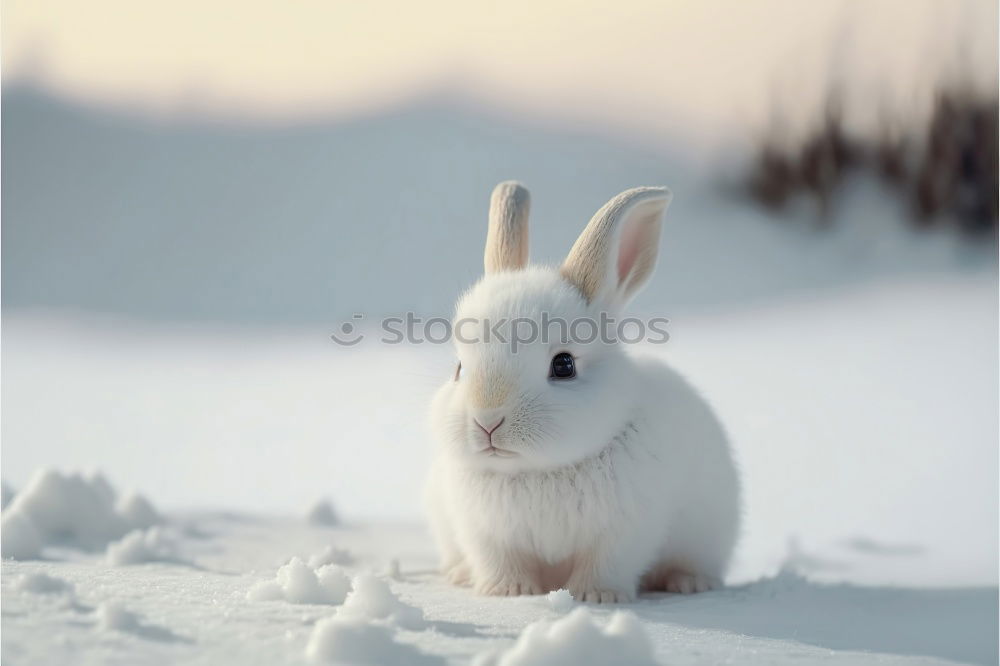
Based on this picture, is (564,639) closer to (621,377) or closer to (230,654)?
(230,654)

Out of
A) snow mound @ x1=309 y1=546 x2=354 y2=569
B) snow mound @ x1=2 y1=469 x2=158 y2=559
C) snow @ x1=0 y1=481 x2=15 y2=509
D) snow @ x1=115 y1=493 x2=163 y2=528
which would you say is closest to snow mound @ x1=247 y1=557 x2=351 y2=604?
snow mound @ x1=309 y1=546 x2=354 y2=569

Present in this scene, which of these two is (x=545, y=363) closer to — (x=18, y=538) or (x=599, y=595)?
(x=599, y=595)

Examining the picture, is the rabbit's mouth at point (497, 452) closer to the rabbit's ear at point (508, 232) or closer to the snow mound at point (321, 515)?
the rabbit's ear at point (508, 232)

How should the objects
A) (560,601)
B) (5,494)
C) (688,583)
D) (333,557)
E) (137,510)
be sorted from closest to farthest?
1. (560,601)
2. (688,583)
3. (333,557)
4. (137,510)
5. (5,494)

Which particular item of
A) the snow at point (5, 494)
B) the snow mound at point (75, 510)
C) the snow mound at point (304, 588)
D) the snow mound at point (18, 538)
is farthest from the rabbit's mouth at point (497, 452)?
the snow at point (5, 494)

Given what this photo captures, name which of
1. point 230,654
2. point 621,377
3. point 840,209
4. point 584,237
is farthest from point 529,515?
point 840,209

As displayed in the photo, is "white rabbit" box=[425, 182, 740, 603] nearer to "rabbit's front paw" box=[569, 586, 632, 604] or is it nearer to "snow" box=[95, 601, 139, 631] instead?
"rabbit's front paw" box=[569, 586, 632, 604]

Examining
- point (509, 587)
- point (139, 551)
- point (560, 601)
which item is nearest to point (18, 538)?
point (139, 551)
